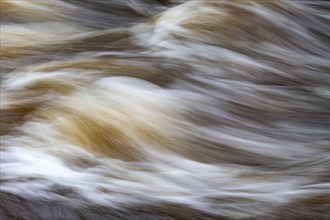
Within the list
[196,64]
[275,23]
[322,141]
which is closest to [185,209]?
[322,141]

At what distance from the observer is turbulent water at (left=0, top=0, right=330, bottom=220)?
1.96 metres

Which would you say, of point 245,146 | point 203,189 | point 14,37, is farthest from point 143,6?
point 203,189

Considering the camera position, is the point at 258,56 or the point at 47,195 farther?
the point at 258,56

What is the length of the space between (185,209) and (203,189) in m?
0.15

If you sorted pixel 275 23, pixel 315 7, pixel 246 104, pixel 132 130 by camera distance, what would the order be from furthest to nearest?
pixel 315 7 < pixel 275 23 < pixel 246 104 < pixel 132 130

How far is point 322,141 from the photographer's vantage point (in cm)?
230

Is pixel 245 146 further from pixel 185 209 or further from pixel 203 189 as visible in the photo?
pixel 185 209

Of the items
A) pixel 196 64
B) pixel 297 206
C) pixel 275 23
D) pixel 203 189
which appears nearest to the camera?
pixel 297 206

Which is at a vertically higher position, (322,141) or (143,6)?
(143,6)

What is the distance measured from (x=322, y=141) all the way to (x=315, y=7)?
943 millimetres

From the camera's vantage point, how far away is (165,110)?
2.36m

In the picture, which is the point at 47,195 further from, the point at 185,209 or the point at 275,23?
the point at 275,23

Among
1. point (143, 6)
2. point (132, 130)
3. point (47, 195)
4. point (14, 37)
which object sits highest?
point (143, 6)

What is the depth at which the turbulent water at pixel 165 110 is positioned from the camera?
1.96m
